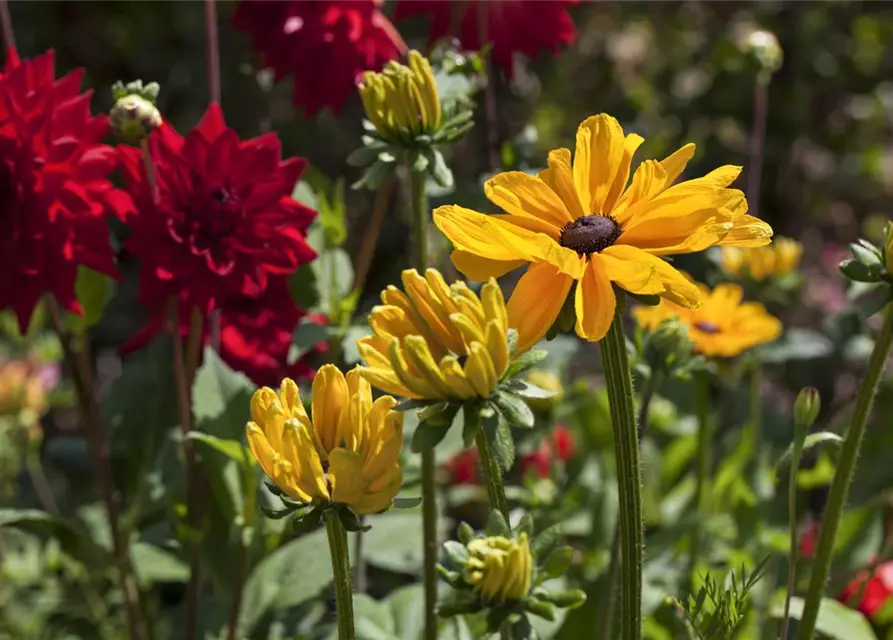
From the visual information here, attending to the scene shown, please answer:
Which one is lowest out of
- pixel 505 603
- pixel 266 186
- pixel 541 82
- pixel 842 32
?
pixel 505 603

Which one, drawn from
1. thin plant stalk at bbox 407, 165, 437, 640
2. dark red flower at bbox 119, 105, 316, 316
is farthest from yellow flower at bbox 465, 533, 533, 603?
dark red flower at bbox 119, 105, 316, 316

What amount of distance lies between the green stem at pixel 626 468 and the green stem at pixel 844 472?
0.13 meters

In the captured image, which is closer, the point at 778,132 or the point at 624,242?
the point at 624,242

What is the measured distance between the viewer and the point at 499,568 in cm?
49

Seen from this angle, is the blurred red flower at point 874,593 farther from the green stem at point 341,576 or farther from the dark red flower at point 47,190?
the dark red flower at point 47,190

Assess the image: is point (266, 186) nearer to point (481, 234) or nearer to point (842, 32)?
point (481, 234)

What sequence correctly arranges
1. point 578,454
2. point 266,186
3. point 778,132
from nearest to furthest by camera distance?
point 266,186, point 578,454, point 778,132

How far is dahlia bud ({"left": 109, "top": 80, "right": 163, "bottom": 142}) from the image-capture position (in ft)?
2.45

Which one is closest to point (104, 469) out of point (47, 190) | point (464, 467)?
point (47, 190)

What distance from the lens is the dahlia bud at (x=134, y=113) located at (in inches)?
29.4

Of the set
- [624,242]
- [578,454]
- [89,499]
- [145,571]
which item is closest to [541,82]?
[578,454]

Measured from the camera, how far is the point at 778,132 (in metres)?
1.97

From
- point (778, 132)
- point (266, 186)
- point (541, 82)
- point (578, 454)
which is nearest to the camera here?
point (266, 186)

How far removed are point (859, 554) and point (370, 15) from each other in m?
0.77
